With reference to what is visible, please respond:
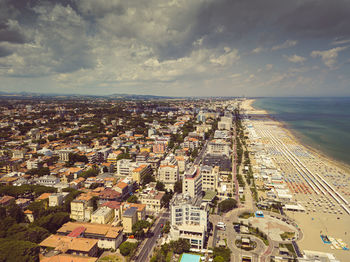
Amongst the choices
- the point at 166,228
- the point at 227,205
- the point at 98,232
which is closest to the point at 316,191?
the point at 227,205

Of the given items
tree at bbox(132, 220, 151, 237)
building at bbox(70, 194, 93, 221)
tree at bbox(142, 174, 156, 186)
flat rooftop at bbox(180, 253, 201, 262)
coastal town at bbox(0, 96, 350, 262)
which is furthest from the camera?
tree at bbox(142, 174, 156, 186)

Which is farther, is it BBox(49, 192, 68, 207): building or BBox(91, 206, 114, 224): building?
BBox(49, 192, 68, 207): building

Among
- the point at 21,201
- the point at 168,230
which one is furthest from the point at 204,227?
the point at 21,201

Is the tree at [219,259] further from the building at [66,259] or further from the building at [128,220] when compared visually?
the building at [66,259]

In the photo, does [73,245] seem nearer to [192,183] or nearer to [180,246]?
[180,246]

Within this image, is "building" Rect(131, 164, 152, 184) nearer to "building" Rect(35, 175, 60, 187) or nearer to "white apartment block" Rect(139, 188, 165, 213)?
"white apartment block" Rect(139, 188, 165, 213)

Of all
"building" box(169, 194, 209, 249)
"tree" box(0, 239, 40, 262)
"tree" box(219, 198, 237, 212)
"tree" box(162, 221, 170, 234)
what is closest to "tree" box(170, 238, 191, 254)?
"building" box(169, 194, 209, 249)
